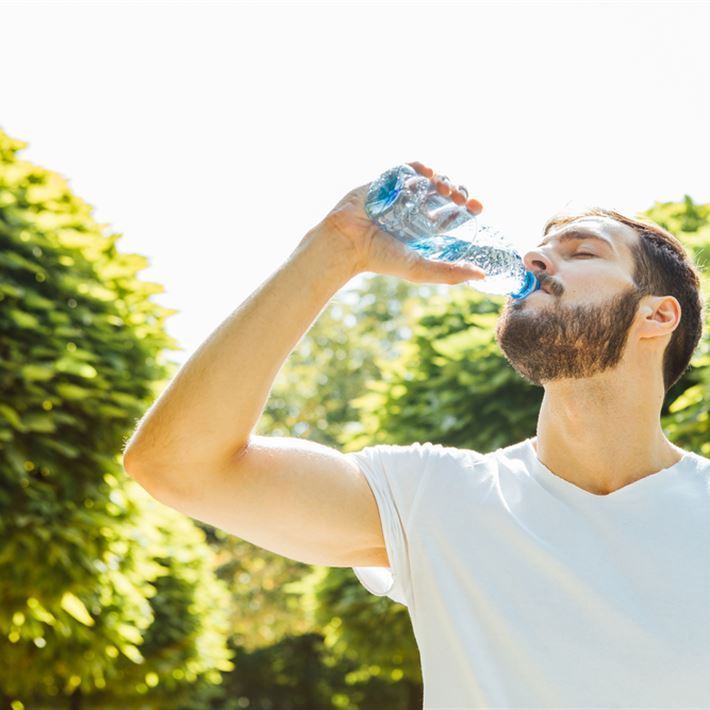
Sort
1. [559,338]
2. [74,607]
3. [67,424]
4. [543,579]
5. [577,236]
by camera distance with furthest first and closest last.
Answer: [67,424] < [74,607] < [577,236] < [559,338] < [543,579]

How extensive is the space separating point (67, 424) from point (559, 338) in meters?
5.55

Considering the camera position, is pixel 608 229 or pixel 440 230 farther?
pixel 440 230

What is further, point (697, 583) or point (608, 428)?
point (608, 428)

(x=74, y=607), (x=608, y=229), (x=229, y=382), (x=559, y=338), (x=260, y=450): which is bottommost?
(x=74, y=607)

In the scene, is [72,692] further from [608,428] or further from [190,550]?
[608,428]

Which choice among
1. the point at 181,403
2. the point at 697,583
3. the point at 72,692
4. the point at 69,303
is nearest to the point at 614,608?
the point at 697,583

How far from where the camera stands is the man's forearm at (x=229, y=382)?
7.48 ft

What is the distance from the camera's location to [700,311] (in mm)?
2918

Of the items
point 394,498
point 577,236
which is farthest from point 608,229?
point 394,498

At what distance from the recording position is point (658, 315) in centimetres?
273

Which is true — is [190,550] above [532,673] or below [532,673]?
below

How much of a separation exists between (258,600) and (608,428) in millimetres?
23781

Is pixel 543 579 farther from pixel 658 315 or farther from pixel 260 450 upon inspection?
pixel 658 315

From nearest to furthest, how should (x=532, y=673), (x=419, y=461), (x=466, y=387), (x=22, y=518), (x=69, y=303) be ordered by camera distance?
(x=532, y=673) < (x=419, y=461) < (x=22, y=518) < (x=69, y=303) < (x=466, y=387)
